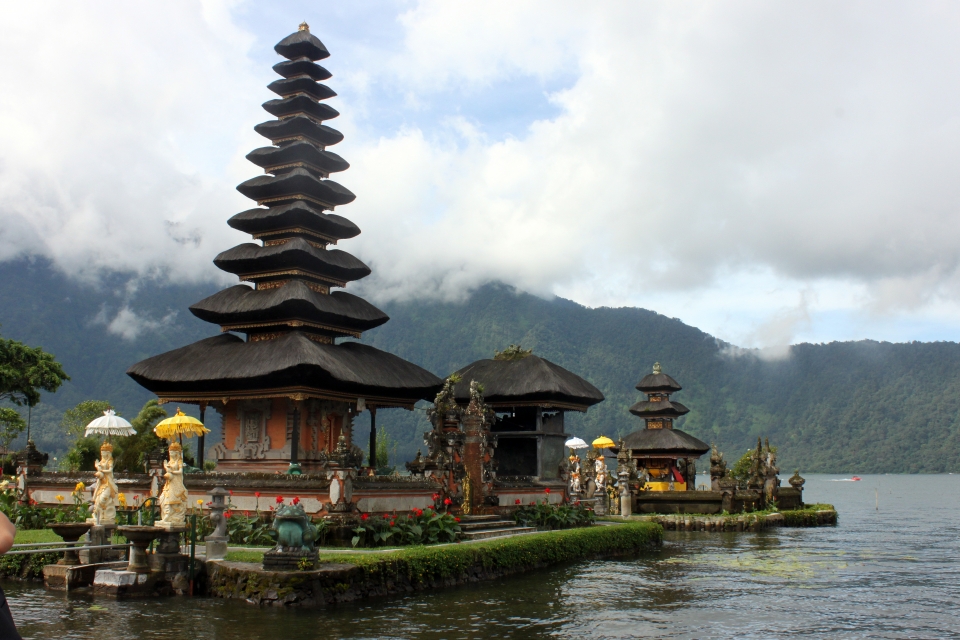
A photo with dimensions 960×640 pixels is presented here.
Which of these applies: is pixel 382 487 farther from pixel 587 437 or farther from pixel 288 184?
pixel 587 437

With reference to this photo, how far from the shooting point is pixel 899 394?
191 m

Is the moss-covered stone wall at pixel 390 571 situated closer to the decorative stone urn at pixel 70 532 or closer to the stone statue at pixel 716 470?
the decorative stone urn at pixel 70 532

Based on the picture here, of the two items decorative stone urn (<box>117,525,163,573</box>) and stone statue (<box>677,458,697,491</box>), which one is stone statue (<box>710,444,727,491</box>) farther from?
decorative stone urn (<box>117,525,163,573</box>)

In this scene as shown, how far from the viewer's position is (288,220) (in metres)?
32.9

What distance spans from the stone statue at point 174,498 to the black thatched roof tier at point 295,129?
1876 cm

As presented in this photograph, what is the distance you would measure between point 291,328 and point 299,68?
11670 mm

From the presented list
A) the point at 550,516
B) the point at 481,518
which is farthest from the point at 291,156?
the point at 550,516

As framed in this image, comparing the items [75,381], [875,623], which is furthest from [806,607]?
[75,381]

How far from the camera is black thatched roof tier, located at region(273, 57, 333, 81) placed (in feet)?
117

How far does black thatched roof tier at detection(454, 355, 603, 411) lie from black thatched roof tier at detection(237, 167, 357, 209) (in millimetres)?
9451

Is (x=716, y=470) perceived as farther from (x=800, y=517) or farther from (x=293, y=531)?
(x=293, y=531)

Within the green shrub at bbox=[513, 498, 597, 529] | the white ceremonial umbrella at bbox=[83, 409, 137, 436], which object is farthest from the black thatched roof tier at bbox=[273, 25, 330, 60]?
the green shrub at bbox=[513, 498, 597, 529]

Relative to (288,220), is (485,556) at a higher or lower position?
lower

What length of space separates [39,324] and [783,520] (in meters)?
157
